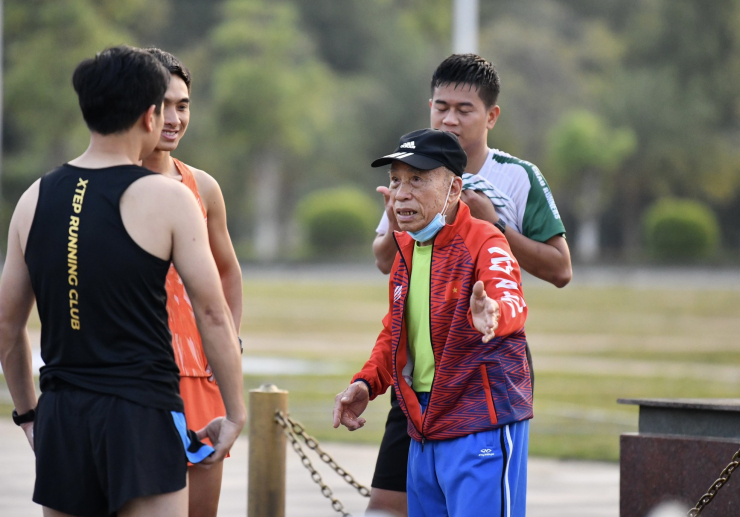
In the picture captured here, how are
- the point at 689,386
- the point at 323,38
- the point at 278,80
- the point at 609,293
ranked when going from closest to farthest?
the point at 689,386 < the point at 609,293 < the point at 278,80 < the point at 323,38

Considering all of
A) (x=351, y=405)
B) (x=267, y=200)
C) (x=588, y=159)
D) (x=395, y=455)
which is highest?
(x=588, y=159)

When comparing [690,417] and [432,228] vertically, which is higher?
[432,228]

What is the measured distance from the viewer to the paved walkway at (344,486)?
673 cm

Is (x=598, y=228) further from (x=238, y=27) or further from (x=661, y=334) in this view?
(x=661, y=334)

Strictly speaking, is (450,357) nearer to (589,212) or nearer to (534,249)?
(534,249)

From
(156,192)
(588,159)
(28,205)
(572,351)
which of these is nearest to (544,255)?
(156,192)

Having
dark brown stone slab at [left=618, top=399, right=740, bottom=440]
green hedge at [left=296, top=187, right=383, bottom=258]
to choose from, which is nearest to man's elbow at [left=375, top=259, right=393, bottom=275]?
dark brown stone slab at [left=618, top=399, right=740, bottom=440]

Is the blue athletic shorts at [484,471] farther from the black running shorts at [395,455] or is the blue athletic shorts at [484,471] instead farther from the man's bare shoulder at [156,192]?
the man's bare shoulder at [156,192]

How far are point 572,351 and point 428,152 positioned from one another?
15147mm

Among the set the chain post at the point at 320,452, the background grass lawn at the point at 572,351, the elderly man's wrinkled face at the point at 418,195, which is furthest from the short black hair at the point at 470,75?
the background grass lawn at the point at 572,351

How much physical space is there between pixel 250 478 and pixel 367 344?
13.9 metres

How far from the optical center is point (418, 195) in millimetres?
3559

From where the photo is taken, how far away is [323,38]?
71000 mm

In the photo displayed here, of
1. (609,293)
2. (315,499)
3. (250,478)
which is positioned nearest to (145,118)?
(250,478)
